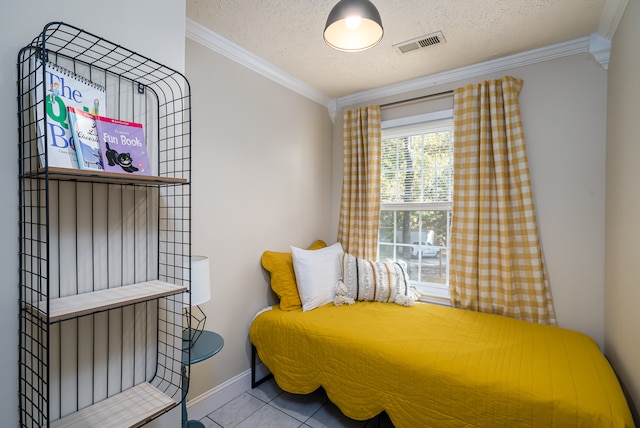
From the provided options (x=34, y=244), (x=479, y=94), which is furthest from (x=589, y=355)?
(x=34, y=244)

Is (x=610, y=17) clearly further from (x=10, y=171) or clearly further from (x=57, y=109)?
(x=10, y=171)

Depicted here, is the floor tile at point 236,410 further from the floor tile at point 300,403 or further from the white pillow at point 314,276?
the white pillow at point 314,276

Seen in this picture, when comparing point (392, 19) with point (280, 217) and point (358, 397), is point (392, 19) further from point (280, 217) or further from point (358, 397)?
point (358, 397)

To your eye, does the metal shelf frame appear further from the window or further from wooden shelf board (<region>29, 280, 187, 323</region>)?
the window

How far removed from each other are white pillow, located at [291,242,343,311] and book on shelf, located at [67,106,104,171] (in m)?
1.68

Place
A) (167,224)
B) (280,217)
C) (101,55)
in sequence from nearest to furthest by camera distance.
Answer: (101,55) → (167,224) → (280,217)

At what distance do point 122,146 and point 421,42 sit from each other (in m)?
2.00

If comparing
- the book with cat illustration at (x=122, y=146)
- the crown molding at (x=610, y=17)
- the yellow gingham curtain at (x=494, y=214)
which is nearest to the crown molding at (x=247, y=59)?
the book with cat illustration at (x=122, y=146)

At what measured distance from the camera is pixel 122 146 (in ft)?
3.51

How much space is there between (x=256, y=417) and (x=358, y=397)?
0.75 meters

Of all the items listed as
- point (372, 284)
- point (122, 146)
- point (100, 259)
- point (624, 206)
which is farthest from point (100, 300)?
point (624, 206)

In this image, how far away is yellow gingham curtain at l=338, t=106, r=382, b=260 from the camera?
295 cm

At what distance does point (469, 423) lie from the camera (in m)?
1.45

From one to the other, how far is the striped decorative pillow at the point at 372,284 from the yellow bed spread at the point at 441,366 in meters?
0.13
